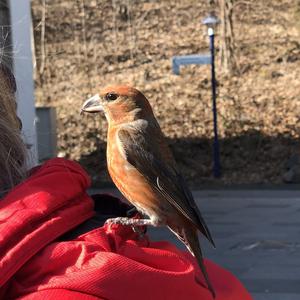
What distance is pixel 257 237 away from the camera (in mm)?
9719

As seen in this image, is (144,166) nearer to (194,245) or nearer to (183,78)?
(194,245)

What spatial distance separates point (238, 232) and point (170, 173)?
7.59m

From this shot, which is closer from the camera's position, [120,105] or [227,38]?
[120,105]

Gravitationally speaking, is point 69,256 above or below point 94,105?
below

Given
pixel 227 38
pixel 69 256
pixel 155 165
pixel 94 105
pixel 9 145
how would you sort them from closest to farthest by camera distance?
1. pixel 69 256
2. pixel 9 145
3. pixel 94 105
4. pixel 155 165
5. pixel 227 38

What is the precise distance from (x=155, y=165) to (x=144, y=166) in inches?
1.4

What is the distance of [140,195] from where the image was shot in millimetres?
2605

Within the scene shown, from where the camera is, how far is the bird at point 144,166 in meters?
2.40

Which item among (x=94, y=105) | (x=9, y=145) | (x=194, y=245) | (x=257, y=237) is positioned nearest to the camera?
(x=9, y=145)

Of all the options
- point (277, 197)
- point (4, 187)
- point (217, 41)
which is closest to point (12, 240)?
point (4, 187)

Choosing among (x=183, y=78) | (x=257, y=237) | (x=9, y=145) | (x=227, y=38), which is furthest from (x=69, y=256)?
(x=227, y=38)

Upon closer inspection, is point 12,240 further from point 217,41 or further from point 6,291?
point 217,41

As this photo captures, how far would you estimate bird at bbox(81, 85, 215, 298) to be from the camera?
94.3 inches

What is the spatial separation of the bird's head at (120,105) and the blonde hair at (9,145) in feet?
1.13
